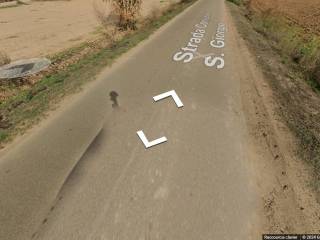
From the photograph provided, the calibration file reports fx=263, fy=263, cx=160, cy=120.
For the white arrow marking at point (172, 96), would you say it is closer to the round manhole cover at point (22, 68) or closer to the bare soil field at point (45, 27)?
the round manhole cover at point (22, 68)

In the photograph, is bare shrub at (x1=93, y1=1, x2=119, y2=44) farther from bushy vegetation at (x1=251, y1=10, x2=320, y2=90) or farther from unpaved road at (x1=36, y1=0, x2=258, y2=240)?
bushy vegetation at (x1=251, y1=10, x2=320, y2=90)

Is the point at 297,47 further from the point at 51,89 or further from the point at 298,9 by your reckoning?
the point at 298,9

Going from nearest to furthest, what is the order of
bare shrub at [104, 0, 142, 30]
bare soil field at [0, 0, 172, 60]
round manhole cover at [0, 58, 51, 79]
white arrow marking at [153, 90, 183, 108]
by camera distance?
white arrow marking at [153, 90, 183, 108] < round manhole cover at [0, 58, 51, 79] < bare soil field at [0, 0, 172, 60] < bare shrub at [104, 0, 142, 30]

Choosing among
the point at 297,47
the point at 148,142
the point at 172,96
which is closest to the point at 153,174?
the point at 148,142

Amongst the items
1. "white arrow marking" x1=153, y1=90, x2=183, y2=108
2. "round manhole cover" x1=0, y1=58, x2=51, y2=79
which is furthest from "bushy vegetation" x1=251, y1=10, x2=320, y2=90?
"round manhole cover" x1=0, y1=58, x2=51, y2=79

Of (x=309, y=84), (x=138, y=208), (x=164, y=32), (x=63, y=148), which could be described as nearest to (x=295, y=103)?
(x=309, y=84)

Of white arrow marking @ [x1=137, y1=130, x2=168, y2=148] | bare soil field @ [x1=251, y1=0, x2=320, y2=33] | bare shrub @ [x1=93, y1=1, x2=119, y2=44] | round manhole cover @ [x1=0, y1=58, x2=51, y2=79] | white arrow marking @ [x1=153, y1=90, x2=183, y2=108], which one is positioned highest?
white arrow marking @ [x1=137, y1=130, x2=168, y2=148]

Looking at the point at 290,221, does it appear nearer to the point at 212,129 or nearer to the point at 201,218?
the point at 201,218

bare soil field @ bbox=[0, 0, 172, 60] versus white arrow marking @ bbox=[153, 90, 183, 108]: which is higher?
white arrow marking @ bbox=[153, 90, 183, 108]
